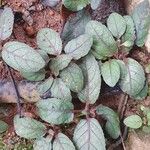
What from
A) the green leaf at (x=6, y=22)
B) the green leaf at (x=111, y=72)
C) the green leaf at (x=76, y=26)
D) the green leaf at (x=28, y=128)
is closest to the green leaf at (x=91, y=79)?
the green leaf at (x=111, y=72)

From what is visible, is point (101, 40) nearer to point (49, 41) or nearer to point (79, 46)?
point (79, 46)

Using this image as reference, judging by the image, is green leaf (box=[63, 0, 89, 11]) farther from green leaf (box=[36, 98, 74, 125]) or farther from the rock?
green leaf (box=[36, 98, 74, 125])

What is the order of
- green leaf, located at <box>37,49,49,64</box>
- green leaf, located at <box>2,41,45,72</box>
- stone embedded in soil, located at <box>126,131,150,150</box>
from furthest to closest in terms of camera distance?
stone embedded in soil, located at <box>126,131,150,150</box> → green leaf, located at <box>37,49,49,64</box> → green leaf, located at <box>2,41,45,72</box>

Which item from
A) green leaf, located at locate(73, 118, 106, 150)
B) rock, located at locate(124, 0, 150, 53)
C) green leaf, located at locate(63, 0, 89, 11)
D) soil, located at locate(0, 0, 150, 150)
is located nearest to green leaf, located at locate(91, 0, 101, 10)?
green leaf, located at locate(63, 0, 89, 11)

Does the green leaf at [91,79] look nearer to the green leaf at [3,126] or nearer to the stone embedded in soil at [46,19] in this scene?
the stone embedded in soil at [46,19]

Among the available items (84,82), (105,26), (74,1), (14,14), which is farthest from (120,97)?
(14,14)

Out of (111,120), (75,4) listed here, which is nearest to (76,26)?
(75,4)

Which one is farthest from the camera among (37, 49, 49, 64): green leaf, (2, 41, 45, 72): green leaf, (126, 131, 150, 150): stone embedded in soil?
(126, 131, 150, 150): stone embedded in soil
